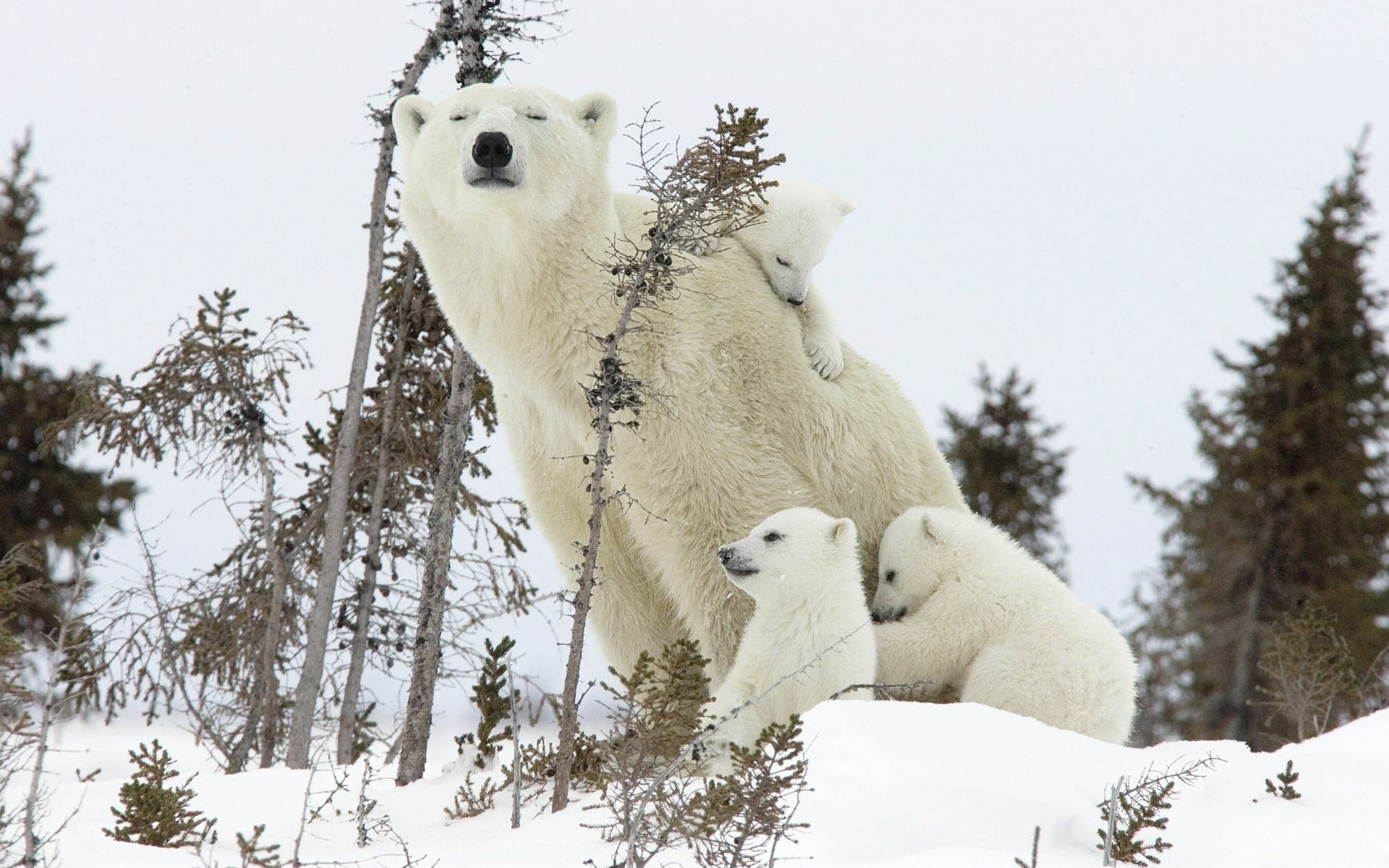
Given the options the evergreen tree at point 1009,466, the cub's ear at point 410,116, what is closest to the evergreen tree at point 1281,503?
the evergreen tree at point 1009,466

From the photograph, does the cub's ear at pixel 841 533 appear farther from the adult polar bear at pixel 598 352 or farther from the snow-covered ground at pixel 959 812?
the snow-covered ground at pixel 959 812

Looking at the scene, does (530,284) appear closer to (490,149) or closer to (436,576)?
(490,149)

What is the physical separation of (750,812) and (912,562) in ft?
7.96

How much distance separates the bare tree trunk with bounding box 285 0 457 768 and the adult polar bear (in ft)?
6.16

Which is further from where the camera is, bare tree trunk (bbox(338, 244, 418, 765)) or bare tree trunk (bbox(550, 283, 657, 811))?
bare tree trunk (bbox(338, 244, 418, 765))

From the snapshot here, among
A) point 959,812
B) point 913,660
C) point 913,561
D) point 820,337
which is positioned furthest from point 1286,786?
point 820,337

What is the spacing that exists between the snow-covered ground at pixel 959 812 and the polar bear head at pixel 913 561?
117 cm

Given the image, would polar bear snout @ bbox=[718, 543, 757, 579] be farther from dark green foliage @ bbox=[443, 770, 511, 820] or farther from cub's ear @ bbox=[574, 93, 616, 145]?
cub's ear @ bbox=[574, 93, 616, 145]

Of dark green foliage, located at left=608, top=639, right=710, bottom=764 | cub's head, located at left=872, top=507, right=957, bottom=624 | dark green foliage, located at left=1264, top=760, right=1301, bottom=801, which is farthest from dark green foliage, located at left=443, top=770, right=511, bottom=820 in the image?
dark green foliage, located at left=1264, top=760, right=1301, bottom=801

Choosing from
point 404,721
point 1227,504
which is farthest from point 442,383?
point 1227,504

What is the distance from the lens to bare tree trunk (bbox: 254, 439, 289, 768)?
7.52m

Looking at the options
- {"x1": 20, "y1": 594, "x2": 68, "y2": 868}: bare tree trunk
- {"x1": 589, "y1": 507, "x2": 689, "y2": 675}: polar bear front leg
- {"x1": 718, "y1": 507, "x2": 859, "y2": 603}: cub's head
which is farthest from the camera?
{"x1": 589, "y1": 507, "x2": 689, "y2": 675}: polar bear front leg

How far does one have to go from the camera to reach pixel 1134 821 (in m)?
3.83

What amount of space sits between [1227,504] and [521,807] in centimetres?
1494
